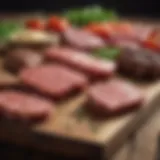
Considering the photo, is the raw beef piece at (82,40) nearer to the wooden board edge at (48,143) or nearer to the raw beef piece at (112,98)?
the raw beef piece at (112,98)

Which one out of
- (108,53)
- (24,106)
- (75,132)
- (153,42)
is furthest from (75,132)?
(153,42)

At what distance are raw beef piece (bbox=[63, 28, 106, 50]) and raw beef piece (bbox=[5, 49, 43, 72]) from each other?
0.14 meters

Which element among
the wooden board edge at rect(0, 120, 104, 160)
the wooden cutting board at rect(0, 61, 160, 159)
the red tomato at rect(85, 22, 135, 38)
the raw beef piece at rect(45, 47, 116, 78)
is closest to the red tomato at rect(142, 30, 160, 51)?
the red tomato at rect(85, 22, 135, 38)

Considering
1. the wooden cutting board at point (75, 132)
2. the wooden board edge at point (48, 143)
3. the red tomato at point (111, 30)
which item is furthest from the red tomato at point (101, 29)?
the wooden board edge at point (48, 143)

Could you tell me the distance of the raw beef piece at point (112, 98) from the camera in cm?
122

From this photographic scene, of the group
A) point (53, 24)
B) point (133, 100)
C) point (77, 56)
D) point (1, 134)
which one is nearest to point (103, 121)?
point (133, 100)

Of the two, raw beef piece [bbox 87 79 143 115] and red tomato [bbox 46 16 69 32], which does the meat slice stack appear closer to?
raw beef piece [bbox 87 79 143 115]

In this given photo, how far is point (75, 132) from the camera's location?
1136mm

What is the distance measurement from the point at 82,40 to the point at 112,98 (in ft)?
1.50

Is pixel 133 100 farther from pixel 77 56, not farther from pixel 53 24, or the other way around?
pixel 53 24

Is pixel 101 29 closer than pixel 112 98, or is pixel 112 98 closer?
pixel 112 98

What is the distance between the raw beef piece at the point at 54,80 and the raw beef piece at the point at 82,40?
0.85 ft

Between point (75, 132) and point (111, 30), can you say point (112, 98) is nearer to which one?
point (75, 132)

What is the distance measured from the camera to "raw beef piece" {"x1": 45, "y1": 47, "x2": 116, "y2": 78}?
1428 mm
